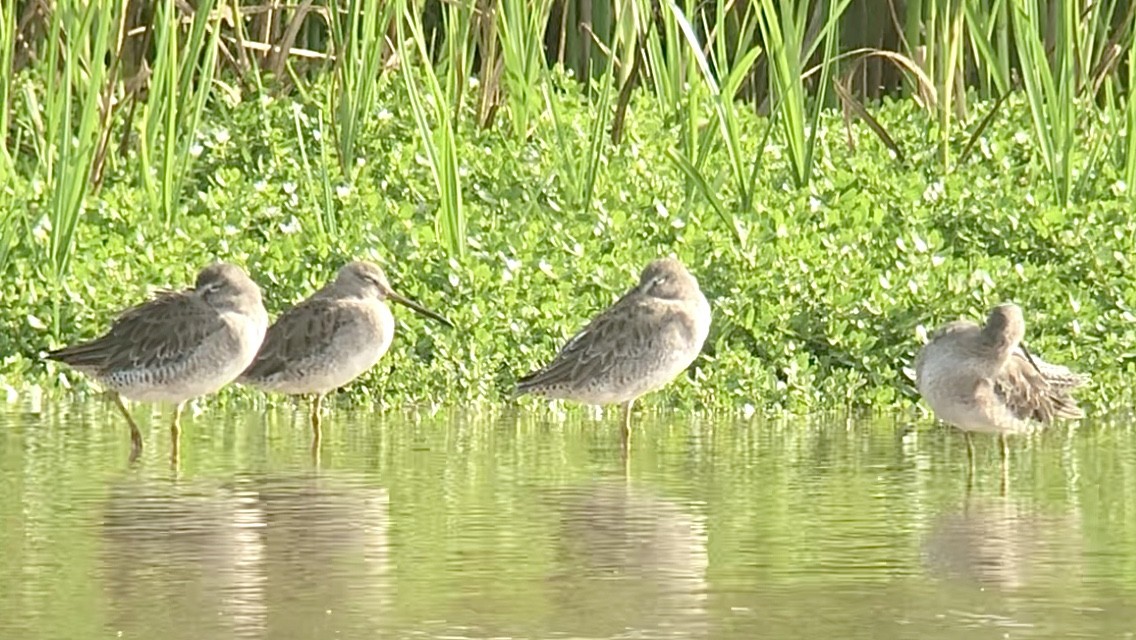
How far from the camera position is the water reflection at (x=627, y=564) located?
756 centimetres

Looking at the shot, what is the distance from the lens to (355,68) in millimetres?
15320

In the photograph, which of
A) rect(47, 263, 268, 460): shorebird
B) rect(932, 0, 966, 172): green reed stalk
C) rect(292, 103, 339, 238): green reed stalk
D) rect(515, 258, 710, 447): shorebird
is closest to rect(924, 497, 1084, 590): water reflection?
rect(515, 258, 710, 447): shorebird

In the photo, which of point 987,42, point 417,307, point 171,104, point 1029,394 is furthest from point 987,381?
point 171,104

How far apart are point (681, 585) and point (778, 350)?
15.2ft

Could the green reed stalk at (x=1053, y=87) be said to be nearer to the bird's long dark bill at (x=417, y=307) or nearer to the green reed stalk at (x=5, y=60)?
the bird's long dark bill at (x=417, y=307)

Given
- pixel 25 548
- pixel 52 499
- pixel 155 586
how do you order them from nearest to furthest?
pixel 155 586, pixel 25 548, pixel 52 499

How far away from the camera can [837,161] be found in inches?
639

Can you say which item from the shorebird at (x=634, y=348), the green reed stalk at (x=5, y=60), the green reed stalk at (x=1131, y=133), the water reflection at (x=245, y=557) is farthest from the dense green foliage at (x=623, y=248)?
the water reflection at (x=245, y=557)

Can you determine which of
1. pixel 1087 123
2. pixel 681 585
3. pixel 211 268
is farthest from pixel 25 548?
pixel 1087 123

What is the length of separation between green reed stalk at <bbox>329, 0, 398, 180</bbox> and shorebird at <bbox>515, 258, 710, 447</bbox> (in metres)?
3.09

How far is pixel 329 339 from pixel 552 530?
2.89 metres

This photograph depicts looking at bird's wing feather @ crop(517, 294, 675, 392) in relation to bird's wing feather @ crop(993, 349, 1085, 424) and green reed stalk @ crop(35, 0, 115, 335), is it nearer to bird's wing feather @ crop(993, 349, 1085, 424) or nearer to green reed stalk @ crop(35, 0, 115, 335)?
bird's wing feather @ crop(993, 349, 1085, 424)

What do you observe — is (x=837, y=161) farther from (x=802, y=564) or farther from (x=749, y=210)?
(x=802, y=564)

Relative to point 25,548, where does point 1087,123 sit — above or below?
above
